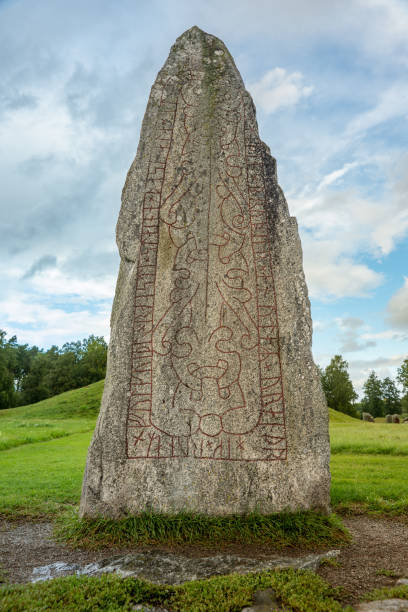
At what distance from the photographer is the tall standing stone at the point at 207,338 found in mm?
6094

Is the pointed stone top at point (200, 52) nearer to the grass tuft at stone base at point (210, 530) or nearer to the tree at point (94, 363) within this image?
the grass tuft at stone base at point (210, 530)

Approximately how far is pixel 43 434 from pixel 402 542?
1846 cm

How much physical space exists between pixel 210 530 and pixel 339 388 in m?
56.1

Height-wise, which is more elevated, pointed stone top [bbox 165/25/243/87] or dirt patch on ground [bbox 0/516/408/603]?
pointed stone top [bbox 165/25/243/87]

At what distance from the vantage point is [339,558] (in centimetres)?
516

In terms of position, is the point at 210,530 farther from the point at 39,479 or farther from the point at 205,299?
the point at 39,479

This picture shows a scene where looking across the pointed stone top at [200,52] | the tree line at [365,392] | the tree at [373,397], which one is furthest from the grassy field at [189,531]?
the tree at [373,397]

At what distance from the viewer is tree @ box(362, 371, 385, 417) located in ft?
224

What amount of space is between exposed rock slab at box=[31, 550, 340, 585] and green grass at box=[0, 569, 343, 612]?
34 cm

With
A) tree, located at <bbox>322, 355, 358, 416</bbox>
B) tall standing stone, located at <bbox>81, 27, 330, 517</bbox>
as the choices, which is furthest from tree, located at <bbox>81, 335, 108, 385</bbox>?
tall standing stone, located at <bbox>81, 27, 330, 517</bbox>

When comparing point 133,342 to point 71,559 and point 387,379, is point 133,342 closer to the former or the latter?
point 71,559

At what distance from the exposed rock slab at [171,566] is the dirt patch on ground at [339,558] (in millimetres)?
174

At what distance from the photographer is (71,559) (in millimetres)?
5195

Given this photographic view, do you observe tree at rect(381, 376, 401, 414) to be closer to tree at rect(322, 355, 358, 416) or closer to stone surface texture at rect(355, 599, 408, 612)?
tree at rect(322, 355, 358, 416)
